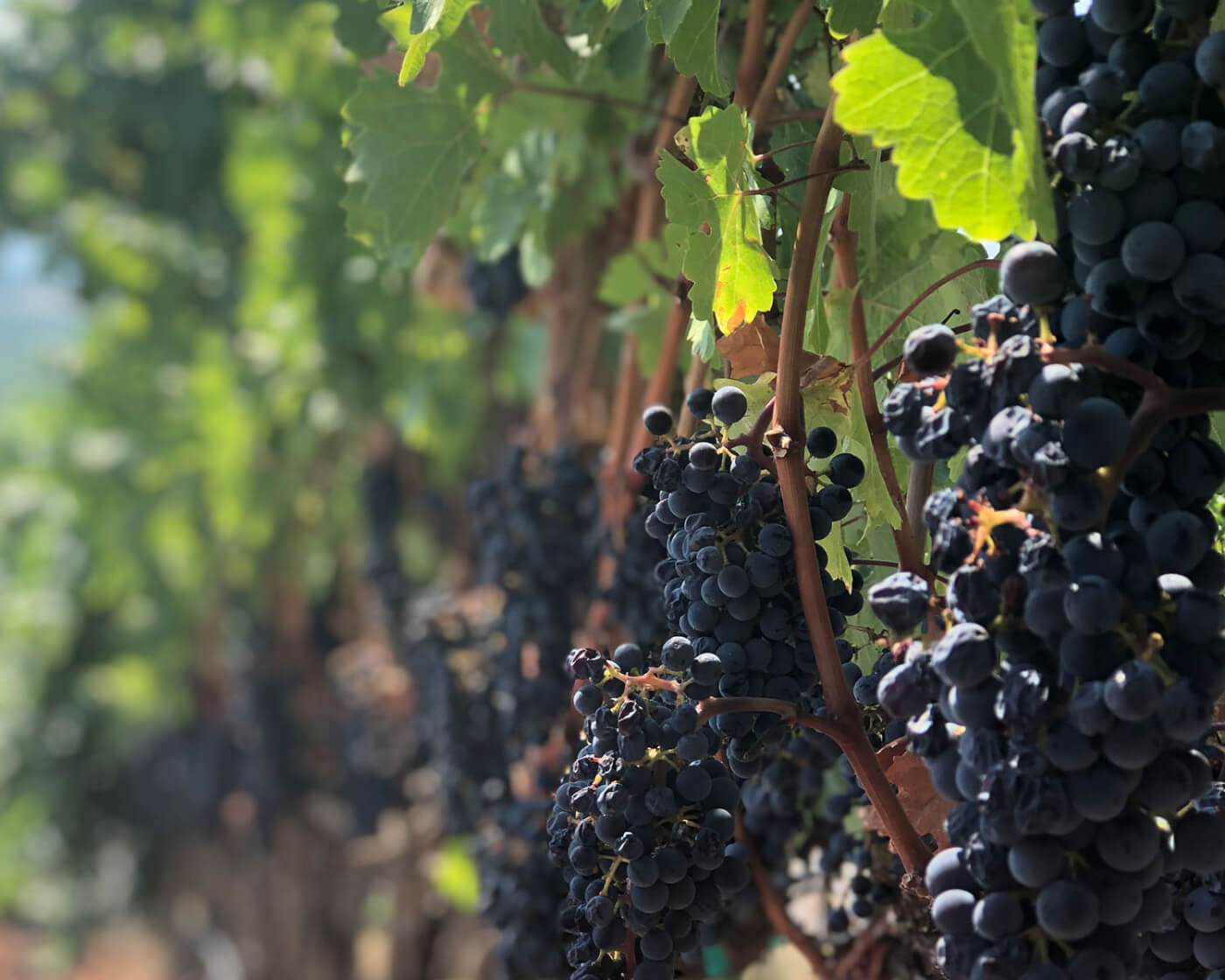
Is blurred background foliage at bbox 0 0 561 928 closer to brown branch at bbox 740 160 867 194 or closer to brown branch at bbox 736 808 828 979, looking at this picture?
brown branch at bbox 736 808 828 979

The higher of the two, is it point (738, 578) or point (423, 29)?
point (423, 29)

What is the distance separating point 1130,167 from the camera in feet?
1.43

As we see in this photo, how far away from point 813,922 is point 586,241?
79 cm

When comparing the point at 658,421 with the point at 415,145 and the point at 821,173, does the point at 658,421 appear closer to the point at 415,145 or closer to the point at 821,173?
the point at 821,173

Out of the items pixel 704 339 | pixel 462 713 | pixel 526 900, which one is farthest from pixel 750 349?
pixel 462 713

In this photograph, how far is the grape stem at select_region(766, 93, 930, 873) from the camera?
1.81 feet

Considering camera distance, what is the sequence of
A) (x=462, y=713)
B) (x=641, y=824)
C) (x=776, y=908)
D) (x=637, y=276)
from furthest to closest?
(x=462, y=713), (x=637, y=276), (x=776, y=908), (x=641, y=824)

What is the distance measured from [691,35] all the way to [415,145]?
0.33 meters

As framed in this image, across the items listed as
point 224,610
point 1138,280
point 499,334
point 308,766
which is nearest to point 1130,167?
point 1138,280

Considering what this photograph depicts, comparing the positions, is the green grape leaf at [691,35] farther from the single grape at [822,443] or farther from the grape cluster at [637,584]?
the grape cluster at [637,584]

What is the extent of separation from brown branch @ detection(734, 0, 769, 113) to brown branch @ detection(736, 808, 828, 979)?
0.53 m

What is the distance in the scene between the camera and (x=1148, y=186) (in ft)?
1.45

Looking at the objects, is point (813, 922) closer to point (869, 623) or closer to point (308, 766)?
point (869, 623)

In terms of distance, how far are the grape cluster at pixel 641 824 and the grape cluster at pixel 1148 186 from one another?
0.26m
